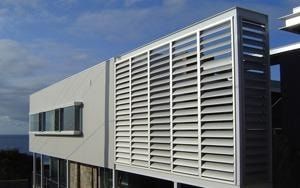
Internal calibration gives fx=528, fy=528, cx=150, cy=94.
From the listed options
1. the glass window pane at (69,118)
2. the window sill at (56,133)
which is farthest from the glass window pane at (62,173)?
the glass window pane at (69,118)

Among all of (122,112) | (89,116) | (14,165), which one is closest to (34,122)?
(89,116)

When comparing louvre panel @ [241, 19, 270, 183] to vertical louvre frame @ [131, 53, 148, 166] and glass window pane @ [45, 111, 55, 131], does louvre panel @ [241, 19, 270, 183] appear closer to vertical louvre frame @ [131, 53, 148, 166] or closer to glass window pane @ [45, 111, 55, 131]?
vertical louvre frame @ [131, 53, 148, 166]

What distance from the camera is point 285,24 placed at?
998 cm

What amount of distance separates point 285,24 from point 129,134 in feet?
16.0

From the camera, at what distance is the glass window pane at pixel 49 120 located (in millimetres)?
21516

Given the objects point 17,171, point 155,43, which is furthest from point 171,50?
point 17,171

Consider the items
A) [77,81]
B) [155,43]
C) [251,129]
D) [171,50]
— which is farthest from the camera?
[77,81]

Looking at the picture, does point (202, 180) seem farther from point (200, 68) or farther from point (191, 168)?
point (200, 68)

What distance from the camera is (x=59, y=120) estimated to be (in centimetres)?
2020

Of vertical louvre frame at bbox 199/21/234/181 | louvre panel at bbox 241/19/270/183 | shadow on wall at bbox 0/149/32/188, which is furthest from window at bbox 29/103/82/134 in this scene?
shadow on wall at bbox 0/149/32/188

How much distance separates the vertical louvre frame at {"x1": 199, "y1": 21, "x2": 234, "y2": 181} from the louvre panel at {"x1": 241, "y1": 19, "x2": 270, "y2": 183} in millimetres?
258

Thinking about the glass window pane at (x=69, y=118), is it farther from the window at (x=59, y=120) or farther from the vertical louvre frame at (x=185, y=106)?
the vertical louvre frame at (x=185, y=106)

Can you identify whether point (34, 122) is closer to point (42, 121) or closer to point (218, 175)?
point (42, 121)

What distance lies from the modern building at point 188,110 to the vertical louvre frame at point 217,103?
2 centimetres
